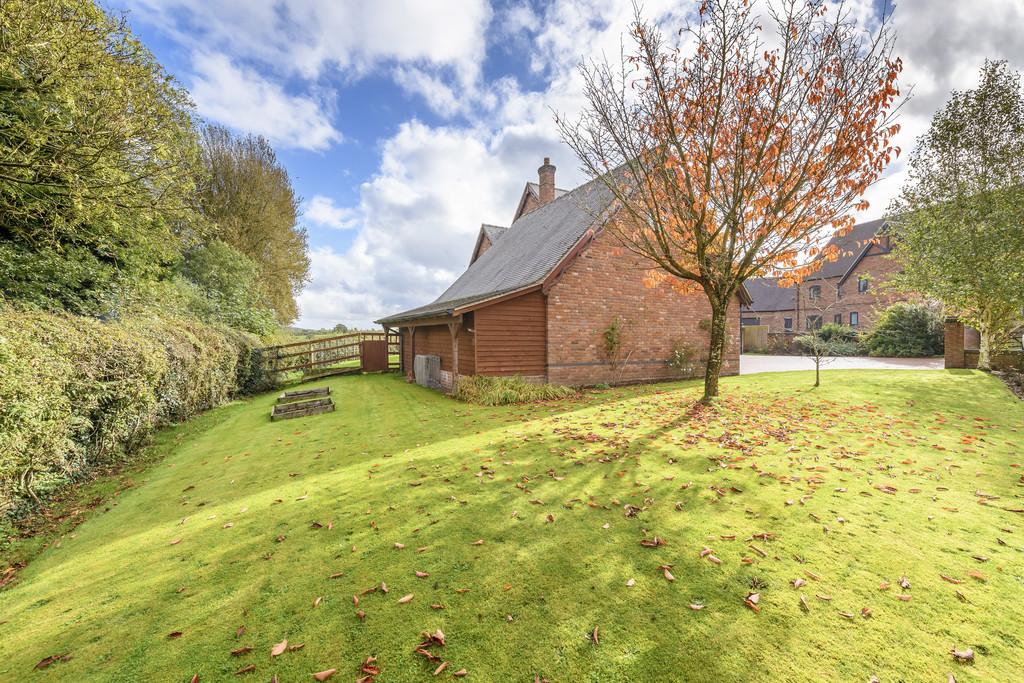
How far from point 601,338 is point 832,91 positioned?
26.7 feet

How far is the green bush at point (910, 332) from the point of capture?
69.5 ft

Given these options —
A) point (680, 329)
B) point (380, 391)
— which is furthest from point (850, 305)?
point (380, 391)

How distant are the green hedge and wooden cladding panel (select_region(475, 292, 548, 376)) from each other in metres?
7.38

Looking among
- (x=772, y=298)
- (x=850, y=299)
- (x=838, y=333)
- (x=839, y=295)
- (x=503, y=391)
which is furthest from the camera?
(x=772, y=298)

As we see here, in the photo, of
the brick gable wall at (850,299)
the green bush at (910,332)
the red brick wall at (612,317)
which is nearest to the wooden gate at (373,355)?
the red brick wall at (612,317)

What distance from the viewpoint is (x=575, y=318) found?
1288 cm

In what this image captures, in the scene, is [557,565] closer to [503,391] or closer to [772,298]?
[503,391]

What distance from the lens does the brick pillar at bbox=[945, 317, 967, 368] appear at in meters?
14.4

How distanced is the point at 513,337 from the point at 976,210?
50.9 ft

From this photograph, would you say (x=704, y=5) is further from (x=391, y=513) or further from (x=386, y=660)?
(x=386, y=660)

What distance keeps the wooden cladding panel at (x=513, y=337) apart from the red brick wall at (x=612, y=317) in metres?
0.33

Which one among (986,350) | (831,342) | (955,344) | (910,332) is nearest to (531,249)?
(955,344)

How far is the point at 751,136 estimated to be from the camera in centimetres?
824

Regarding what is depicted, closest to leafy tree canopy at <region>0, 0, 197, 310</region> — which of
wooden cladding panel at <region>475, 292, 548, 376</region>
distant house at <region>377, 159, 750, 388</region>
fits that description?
distant house at <region>377, 159, 750, 388</region>
